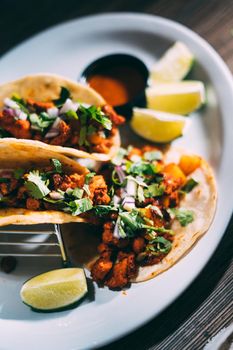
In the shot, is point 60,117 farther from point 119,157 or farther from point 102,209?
point 102,209

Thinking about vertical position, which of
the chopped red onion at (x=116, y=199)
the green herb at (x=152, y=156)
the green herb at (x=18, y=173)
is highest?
the green herb at (x=152, y=156)

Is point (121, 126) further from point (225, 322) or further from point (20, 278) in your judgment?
point (225, 322)

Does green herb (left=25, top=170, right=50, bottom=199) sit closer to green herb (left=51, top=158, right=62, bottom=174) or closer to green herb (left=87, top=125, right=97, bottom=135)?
green herb (left=51, top=158, right=62, bottom=174)

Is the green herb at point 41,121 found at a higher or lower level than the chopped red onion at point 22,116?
higher

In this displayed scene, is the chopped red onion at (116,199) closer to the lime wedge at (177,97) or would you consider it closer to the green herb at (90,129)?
the green herb at (90,129)

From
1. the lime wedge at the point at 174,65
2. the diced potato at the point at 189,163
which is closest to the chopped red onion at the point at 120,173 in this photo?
the diced potato at the point at 189,163

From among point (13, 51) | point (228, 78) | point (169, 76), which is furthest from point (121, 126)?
point (13, 51)

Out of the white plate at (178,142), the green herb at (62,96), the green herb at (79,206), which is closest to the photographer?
the white plate at (178,142)
